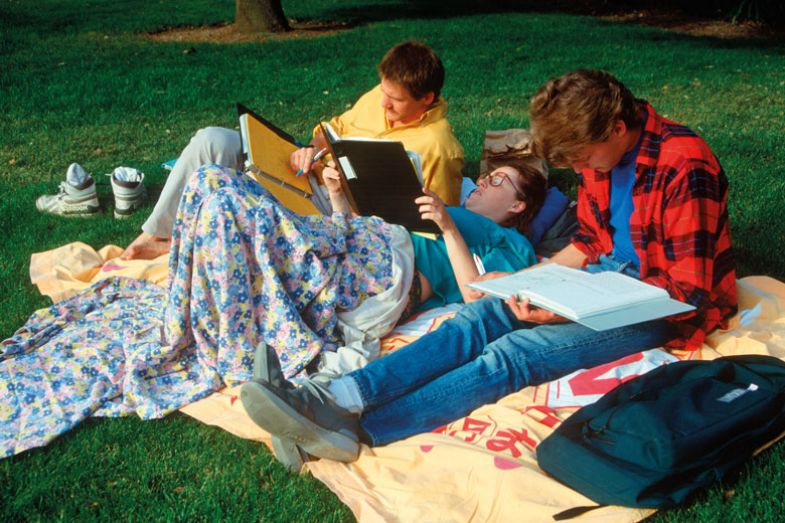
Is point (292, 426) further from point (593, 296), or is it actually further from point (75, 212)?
point (75, 212)

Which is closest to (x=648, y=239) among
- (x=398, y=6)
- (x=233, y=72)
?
(x=233, y=72)

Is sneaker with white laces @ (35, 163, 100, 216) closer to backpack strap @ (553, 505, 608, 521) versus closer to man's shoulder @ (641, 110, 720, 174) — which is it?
man's shoulder @ (641, 110, 720, 174)

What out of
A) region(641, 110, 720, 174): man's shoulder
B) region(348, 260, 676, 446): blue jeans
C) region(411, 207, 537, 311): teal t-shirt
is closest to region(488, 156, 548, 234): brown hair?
region(411, 207, 537, 311): teal t-shirt

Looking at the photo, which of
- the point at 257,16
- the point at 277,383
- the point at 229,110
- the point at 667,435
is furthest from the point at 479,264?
the point at 257,16

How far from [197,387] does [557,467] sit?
1566 millimetres

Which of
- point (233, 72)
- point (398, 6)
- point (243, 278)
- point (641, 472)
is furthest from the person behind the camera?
point (398, 6)

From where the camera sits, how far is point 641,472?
2.49 m

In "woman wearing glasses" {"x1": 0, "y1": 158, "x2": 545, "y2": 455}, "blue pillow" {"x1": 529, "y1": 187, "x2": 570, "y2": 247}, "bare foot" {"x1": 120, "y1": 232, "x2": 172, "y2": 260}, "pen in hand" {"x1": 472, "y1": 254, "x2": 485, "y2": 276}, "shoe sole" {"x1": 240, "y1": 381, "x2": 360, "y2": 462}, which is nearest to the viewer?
"shoe sole" {"x1": 240, "y1": 381, "x2": 360, "y2": 462}

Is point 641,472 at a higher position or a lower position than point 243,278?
lower

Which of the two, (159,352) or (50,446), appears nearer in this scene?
(50,446)

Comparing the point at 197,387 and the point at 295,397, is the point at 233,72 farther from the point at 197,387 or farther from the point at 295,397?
the point at 295,397

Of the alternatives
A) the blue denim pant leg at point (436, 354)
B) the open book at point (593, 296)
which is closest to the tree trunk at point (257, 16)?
the blue denim pant leg at point (436, 354)

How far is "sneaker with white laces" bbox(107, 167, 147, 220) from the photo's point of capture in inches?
221

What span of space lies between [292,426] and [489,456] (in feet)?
2.30
